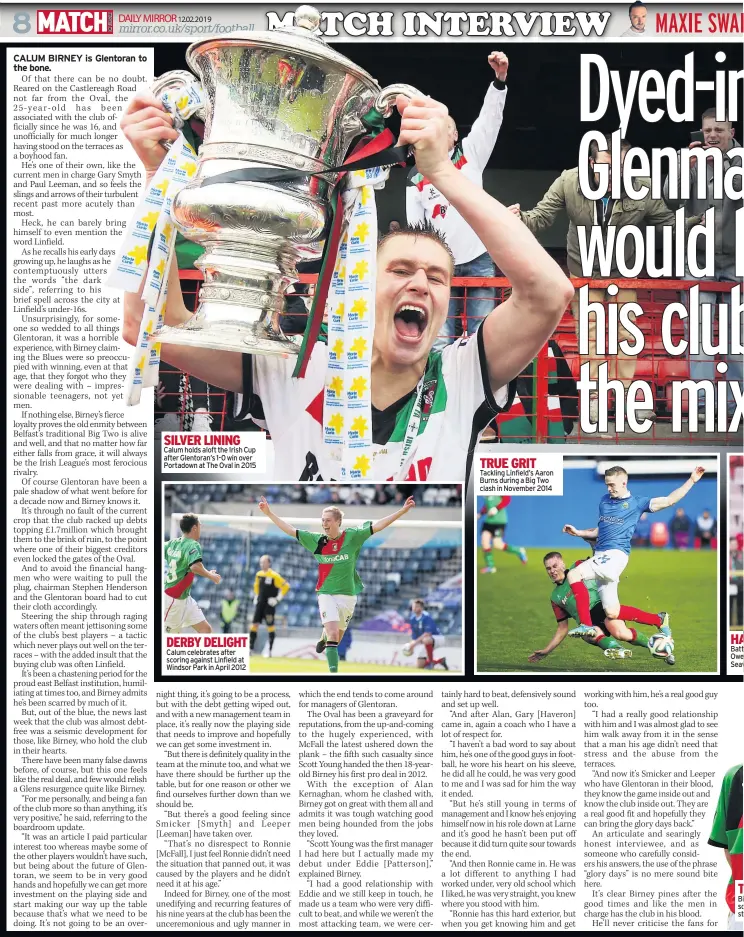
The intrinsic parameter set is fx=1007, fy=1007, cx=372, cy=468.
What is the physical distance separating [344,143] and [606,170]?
1.16 metres

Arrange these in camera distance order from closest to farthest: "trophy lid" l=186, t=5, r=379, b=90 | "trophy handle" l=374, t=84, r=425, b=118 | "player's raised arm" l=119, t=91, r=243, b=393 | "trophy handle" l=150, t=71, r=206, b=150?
"trophy lid" l=186, t=5, r=379, b=90, "trophy handle" l=374, t=84, r=425, b=118, "trophy handle" l=150, t=71, r=206, b=150, "player's raised arm" l=119, t=91, r=243, b=393

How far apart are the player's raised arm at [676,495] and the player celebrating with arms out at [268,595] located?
4.92ft

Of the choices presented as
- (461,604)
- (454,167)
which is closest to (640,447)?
(461,604)

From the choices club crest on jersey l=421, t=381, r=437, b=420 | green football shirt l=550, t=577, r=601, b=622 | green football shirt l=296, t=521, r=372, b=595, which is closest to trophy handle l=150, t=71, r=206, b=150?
club crest on jersey l=421, t=381, r=437, b=420

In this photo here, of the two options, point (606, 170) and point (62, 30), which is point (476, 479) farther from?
point (62, 30)

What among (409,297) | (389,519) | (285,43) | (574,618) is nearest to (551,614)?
(574,618)

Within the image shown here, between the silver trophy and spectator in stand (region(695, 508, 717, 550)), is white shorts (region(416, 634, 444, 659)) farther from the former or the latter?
the silver trophy

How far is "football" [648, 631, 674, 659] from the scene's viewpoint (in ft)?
13.2

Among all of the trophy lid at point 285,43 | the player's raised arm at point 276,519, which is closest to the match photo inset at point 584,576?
the player's raised arm at point 276,519

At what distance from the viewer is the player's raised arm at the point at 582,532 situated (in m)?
4.00

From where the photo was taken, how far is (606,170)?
4.05 metres

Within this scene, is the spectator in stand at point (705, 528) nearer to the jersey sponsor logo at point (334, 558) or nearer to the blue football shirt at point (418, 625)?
the blue football shirt at point (418, 625)

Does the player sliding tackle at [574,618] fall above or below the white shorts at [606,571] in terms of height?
below

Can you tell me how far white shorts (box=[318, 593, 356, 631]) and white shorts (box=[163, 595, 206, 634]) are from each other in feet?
1.58
